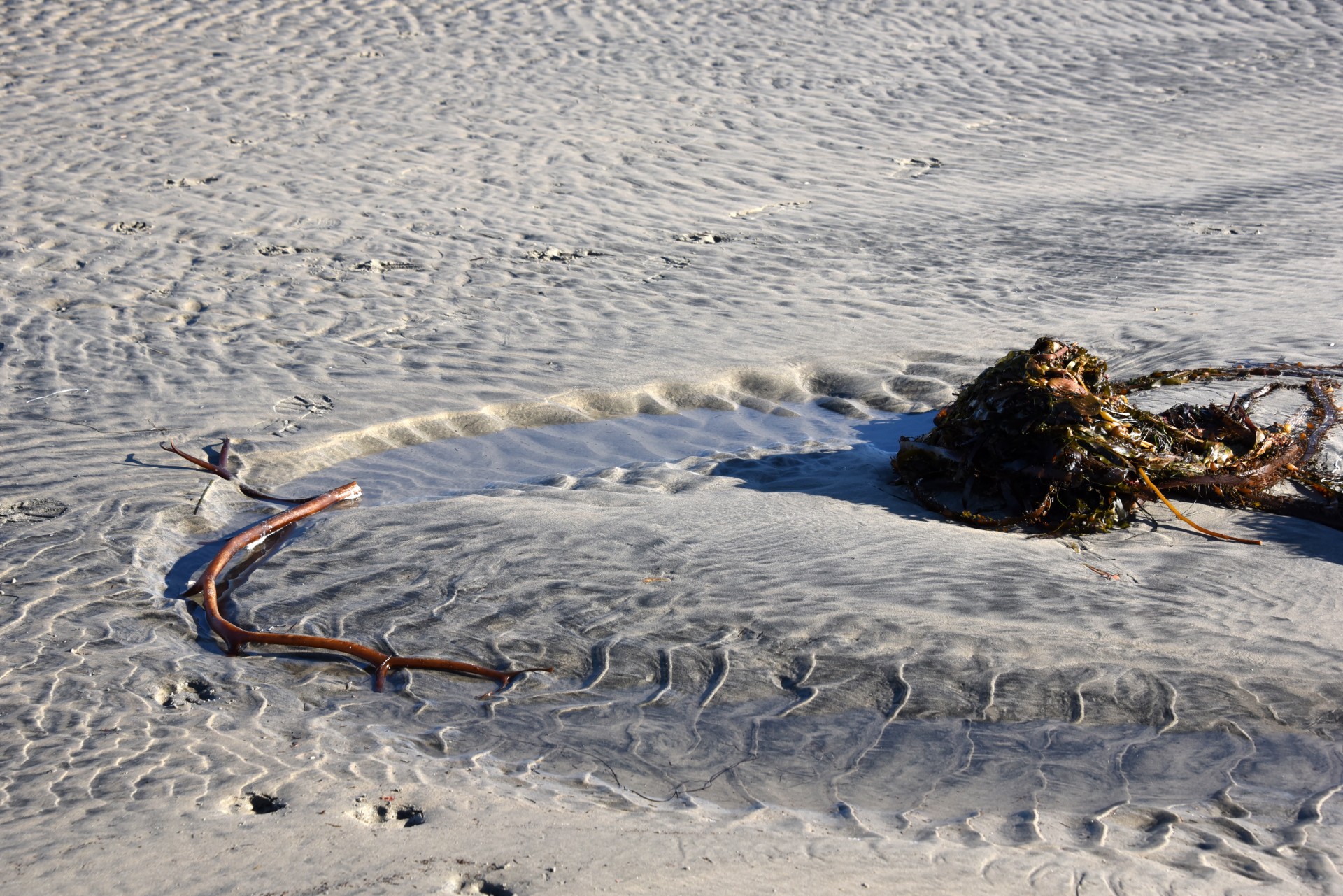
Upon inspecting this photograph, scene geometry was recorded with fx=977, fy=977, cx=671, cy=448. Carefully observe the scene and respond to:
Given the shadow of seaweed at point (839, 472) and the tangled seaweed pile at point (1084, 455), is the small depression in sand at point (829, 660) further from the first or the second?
the tangled seaweed pile at point (1084, 455)

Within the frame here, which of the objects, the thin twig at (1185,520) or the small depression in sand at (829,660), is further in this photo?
the thin twig at (1185,520)


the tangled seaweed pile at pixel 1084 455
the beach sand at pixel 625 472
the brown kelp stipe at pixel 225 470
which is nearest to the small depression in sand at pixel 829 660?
the beach sand at pixel 625 472

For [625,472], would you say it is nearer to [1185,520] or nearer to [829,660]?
[829,660]

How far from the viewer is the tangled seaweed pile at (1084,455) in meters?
4.29

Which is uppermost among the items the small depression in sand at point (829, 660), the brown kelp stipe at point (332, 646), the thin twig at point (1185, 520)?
the thin twig at point (1185, 520)

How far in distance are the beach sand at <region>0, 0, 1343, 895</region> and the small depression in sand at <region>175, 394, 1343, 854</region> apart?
0.02 metres

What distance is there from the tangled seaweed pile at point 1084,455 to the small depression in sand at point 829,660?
0.15 metres

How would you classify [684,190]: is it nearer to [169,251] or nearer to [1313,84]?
[169,251]

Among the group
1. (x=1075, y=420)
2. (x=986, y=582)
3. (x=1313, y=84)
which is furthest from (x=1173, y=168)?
(x=986, y=582)

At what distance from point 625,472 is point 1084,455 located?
2.19 m

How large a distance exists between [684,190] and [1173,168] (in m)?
4.80

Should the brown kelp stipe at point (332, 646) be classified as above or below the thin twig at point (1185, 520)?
below

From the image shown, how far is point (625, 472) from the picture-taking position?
5043 millimetres

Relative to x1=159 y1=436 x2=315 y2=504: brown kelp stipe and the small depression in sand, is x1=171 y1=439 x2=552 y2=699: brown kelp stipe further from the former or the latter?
x1=159 y1=436 x2=315 y2=504: brown kelp stipe
